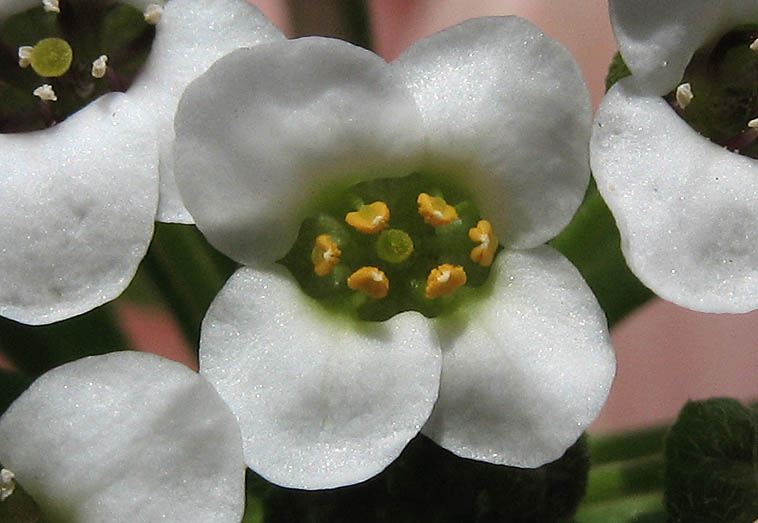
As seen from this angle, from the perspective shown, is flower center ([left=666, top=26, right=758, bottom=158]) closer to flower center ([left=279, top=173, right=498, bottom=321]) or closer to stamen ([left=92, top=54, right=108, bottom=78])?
flower center ([left=279, top=173, right=498, bottom=321])

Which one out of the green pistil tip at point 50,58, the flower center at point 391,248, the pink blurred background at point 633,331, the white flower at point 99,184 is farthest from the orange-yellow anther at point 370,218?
the pink blurred background at point 633,331

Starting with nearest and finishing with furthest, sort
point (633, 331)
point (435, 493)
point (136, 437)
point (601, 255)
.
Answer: point (136, 437)
point (435, 493)
point (601, 255)
point (633, 331)

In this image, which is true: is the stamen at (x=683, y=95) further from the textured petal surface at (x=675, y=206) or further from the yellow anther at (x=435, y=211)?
the yellow anther at (x=435, y=211)

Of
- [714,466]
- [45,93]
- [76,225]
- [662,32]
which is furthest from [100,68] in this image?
[714,466]

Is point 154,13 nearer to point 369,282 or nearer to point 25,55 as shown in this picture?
point 25,55

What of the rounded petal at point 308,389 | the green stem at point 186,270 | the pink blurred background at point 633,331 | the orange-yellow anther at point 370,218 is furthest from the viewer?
the pink blurred background at point 633,331

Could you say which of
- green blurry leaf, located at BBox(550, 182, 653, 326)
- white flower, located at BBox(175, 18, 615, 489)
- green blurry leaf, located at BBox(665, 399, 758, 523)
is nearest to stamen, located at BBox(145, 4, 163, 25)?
white flower, located at BBox(175, 18, 615, 489)
